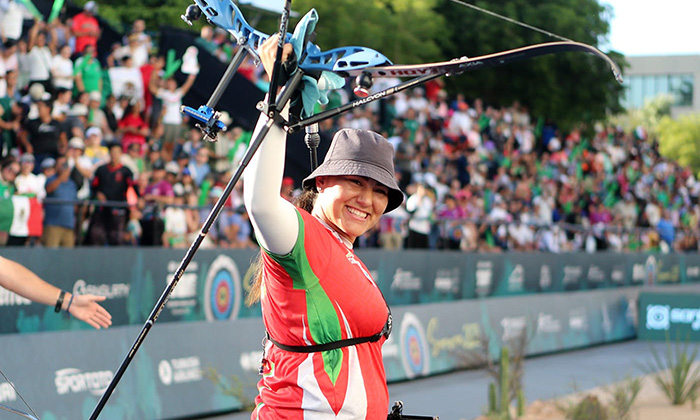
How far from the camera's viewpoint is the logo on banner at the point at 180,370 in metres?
9.40

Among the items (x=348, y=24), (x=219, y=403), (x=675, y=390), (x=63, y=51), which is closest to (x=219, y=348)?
(x=219, y=403)

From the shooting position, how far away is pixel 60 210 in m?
9.61

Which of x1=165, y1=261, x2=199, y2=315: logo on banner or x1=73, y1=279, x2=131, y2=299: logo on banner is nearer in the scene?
x1=73, y1=279, x2=131, y2=299: logo on banner

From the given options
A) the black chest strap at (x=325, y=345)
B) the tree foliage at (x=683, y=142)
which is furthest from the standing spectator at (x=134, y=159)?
the tree foliage at (x=683, y=142)

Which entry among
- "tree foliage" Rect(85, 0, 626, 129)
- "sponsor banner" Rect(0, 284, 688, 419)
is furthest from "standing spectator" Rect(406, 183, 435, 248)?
"tree foliage" Rect(85, 0, 626, 129)

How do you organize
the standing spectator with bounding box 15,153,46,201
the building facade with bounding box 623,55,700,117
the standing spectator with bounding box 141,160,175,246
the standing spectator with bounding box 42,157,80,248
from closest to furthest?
1. the standing spectator with bounding box 42,157,80,248
2. the standing spectator with bounding box 15,153,46,201
3. the standing spectator with bounding box 141,160,175,246
4. the building facade with bounding box 623,55,700,117

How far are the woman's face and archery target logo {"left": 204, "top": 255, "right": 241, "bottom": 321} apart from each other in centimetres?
766

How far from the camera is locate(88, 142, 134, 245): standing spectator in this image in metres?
10.1

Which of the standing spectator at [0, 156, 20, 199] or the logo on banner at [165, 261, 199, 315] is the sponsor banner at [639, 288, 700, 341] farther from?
the standing spectator at [0, 156, 20, 199]

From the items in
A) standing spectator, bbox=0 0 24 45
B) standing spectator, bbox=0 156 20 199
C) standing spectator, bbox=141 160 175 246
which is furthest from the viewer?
standing spectator, bbox=0 0 24 45

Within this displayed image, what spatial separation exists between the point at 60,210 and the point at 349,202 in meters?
6.93

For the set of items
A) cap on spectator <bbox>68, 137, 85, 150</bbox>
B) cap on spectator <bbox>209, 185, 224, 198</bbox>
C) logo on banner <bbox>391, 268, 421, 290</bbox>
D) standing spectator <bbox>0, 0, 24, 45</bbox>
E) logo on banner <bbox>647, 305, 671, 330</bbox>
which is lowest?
logo on banner <bbox>647, 305, 671, 330</bbox>

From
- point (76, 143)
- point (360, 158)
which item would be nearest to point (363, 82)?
point (360, 158)

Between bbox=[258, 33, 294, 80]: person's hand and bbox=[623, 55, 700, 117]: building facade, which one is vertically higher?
bbox=[623, 55, 700, 117]: building facade
